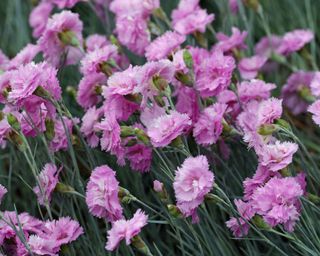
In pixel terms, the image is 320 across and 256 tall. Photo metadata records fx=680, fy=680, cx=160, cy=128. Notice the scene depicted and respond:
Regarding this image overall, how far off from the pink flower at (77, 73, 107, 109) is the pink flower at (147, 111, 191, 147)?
0.28 meters

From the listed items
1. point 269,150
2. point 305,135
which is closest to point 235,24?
point 305,135

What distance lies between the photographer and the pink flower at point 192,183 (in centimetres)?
124

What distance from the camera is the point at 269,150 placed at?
127cm

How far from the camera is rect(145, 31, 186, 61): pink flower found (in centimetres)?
156

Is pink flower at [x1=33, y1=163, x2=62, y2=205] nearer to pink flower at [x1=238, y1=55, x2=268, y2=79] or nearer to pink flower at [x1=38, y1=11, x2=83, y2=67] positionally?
pink flower at [x1=38, y1=11, x2=83, y2=67]

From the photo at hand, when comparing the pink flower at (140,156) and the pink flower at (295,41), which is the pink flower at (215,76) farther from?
the pink flower at (295,41)

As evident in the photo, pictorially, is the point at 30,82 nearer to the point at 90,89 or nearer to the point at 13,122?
the point at 13,122

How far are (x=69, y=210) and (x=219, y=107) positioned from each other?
15.4 inches

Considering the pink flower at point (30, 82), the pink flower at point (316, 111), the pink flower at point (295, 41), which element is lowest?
the pink flower at point (295, 41)

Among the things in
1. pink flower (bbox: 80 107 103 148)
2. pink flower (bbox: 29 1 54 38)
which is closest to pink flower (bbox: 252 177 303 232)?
pink flower (bbox: 80 107 103 148)

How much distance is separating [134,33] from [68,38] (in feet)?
0.56

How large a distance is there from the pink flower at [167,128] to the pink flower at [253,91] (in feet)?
0.92

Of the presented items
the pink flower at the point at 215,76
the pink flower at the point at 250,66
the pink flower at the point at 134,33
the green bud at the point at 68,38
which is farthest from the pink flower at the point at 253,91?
the green bud at the point at 68,38

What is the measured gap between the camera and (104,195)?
1306mm
